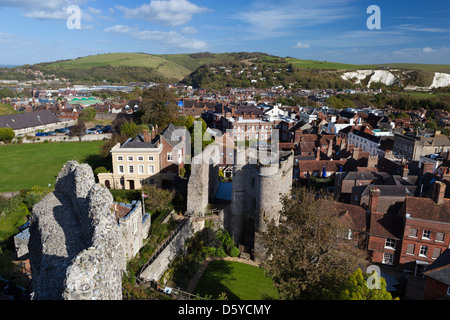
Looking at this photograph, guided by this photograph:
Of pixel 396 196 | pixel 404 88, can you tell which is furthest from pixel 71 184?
pixel 404 88

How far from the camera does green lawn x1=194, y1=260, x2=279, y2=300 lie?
17.9 m

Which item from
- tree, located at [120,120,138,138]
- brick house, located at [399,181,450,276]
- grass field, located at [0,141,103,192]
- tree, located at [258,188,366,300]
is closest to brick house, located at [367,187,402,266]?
brick house, located at [399,181,450,276]

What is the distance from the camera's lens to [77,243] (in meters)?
10.5

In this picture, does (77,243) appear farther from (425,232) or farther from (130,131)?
(130,131)

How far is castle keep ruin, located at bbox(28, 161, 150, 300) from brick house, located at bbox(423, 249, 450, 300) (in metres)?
14.1

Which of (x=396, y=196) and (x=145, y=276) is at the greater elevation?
(x=396, y=196)

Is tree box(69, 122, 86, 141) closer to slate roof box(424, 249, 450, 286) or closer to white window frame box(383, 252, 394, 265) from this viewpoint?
white window frame box(383, 252, 394, 265)

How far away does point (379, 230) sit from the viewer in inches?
803

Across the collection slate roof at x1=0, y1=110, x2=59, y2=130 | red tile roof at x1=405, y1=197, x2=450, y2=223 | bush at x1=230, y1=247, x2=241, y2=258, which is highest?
slate roof at x1=0, y1=110, x2=59, y2=130

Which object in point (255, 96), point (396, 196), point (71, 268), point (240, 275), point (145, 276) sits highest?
point (255, 96)

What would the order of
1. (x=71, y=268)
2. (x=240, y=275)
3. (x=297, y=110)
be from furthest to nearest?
(x=297, y=110) → (x=240, y=275) → (x=71, y=268)

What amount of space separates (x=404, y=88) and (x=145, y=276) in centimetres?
18171

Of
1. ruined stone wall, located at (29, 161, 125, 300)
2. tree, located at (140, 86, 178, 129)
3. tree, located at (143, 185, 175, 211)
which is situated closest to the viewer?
ruined stone wall, located at (29, 161, 125, 300)
